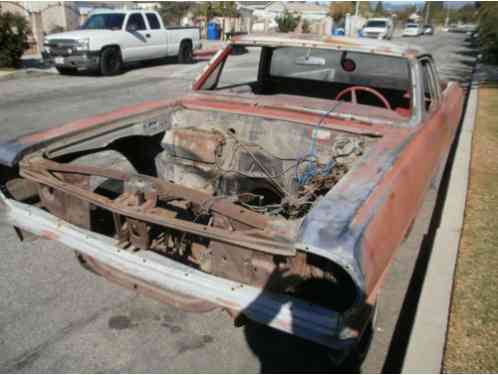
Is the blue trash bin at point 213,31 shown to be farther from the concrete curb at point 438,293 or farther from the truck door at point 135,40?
the concrete curb at point 438,293

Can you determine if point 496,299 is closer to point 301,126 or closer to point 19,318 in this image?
point 301,126

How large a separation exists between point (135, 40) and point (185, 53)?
306 cm

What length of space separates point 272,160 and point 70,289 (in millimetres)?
1787

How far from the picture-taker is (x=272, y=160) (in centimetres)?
358

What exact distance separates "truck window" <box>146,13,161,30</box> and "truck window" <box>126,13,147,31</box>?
14.3 inches

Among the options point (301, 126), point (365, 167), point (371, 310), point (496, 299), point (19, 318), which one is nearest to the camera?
point (371, 310)

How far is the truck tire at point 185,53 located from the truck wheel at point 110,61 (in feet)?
10.7

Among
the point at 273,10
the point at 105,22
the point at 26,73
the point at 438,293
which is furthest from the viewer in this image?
the point at 273,10

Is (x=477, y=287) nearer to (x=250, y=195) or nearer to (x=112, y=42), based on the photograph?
(x=250, y=195)

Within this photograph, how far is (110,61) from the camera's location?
1293 cm

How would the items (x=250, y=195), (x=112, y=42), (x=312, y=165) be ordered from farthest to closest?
(x=112, y=42)
(x=312, y=165)
(x=250, y=195)

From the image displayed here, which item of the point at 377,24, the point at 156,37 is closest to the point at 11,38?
the point at 156,37

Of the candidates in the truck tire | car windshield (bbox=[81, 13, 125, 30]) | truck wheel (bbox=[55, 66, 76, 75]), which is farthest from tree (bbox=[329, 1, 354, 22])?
truck wheel (bbox=[55, 66, 76, 75])

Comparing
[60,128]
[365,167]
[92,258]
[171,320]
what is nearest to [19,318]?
[92,258]
